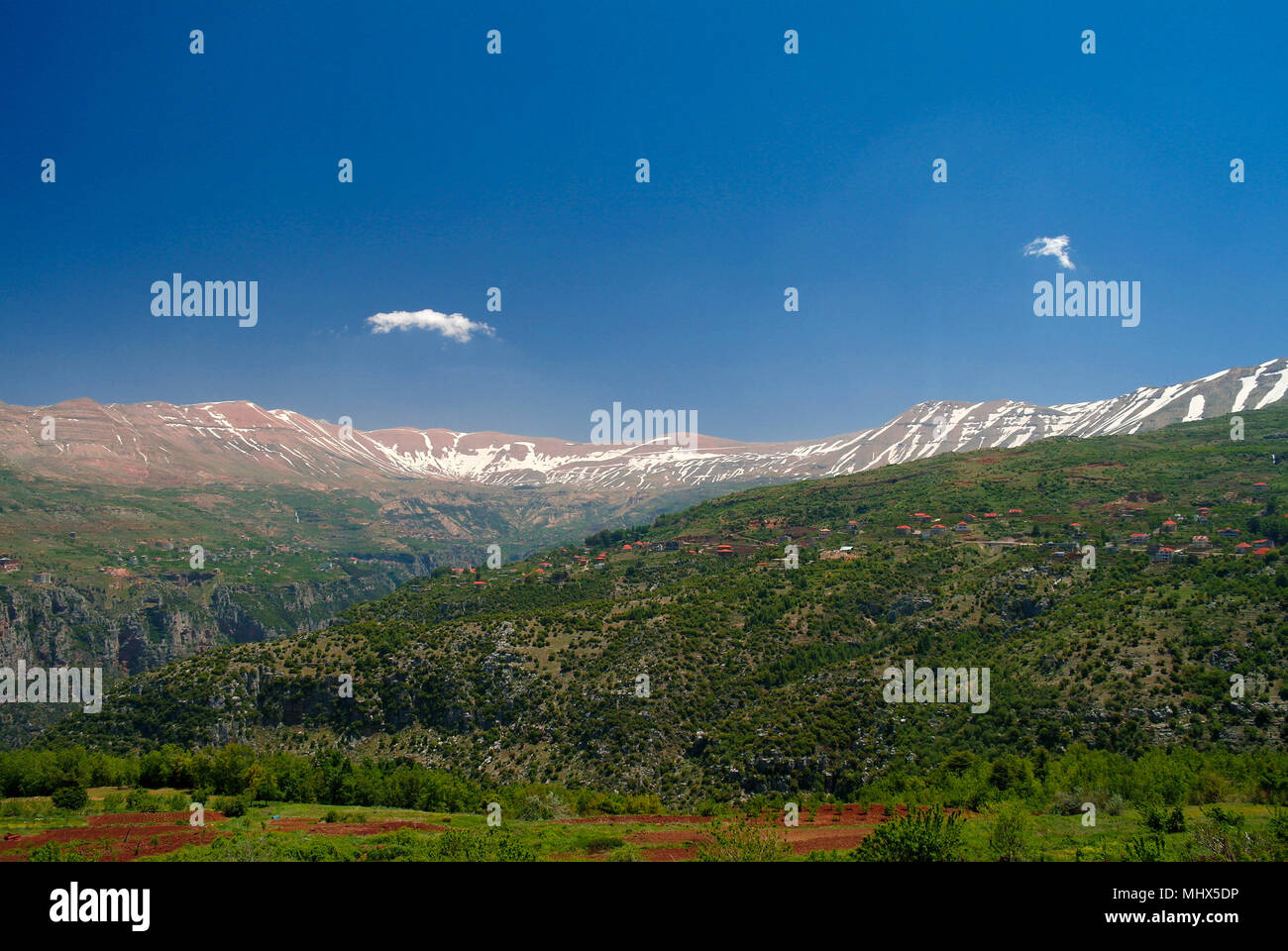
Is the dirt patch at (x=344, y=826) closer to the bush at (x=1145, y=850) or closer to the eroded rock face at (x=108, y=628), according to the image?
the bush at (x=1145, y=850)

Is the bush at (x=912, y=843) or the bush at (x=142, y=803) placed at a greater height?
the bush at (x=912, y=843)

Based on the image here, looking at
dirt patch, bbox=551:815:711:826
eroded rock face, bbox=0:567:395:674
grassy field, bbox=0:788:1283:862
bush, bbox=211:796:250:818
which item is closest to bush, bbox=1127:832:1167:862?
grassy field, bbox=0:788:1283:862

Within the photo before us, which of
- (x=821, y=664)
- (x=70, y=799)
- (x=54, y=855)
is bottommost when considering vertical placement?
(x=821, y=664)

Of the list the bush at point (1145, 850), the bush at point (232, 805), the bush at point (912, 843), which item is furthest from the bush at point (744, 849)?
the bush at point (232, 805)

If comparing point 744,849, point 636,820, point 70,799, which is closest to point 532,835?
point 636,820

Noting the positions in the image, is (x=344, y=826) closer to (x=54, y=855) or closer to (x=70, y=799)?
(x=54, y=855)

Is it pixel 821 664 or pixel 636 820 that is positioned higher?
pixel 636 820

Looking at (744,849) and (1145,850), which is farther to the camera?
(744,849)

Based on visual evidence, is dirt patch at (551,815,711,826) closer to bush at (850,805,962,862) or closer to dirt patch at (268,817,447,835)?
dirt patch at (268,817,447,835)
